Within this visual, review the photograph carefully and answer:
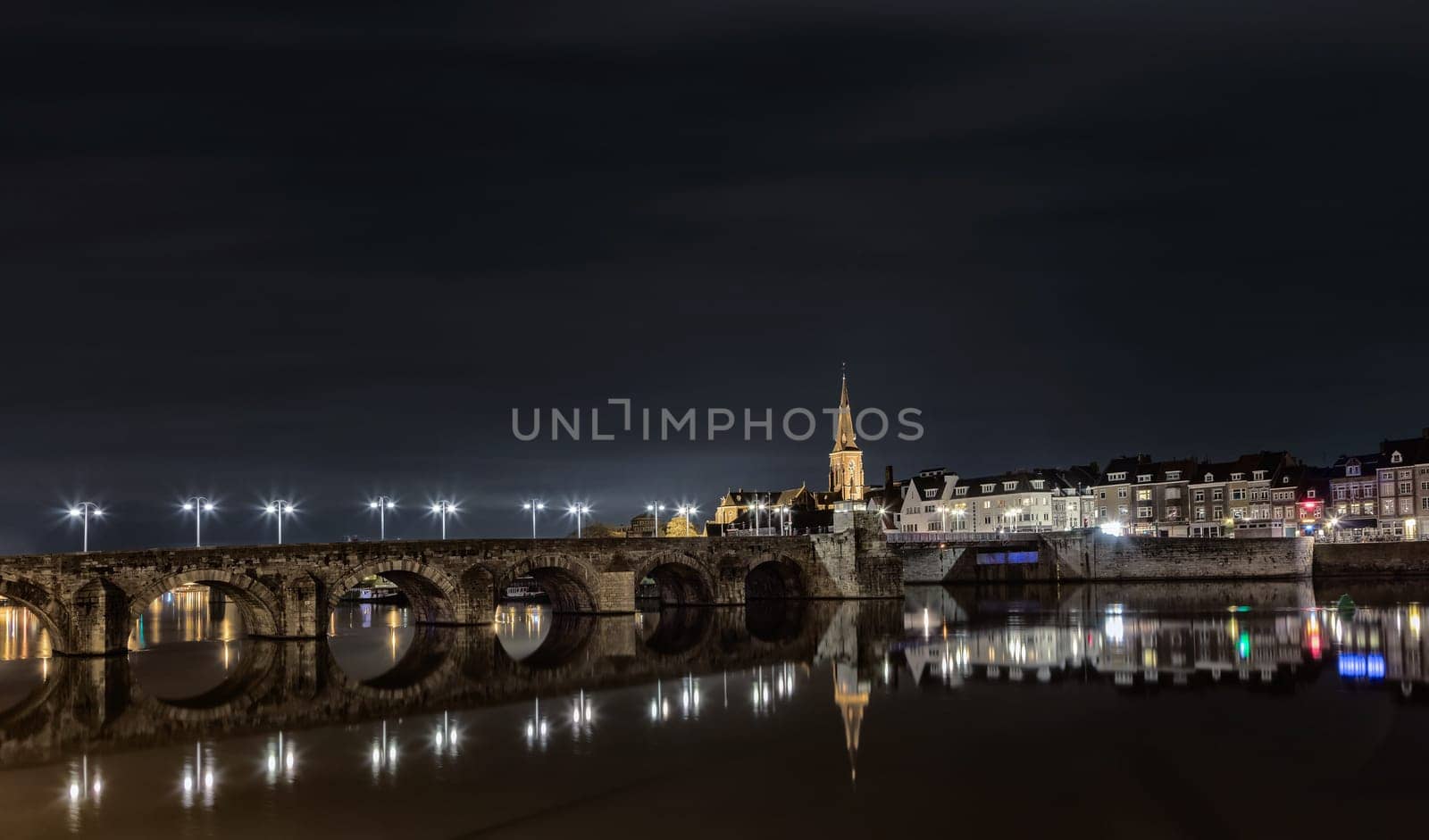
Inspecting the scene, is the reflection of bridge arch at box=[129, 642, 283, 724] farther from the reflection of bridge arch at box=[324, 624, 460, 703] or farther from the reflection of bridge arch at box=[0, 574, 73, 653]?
the reflection of bridge arch at box=[0, 574, 73, 653]

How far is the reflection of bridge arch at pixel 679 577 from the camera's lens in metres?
65.6

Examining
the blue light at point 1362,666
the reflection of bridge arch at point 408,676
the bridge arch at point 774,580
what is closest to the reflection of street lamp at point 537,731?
the reflection of bridge arch at point 408,676

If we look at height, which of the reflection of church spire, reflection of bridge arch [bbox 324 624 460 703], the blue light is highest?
reflection of bridge arch [bbox 324 624 460 703]

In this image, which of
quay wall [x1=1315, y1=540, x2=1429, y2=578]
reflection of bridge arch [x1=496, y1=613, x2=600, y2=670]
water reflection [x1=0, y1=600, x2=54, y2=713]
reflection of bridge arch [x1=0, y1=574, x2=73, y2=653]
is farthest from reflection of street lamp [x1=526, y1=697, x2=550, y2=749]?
quay wall [x1=1315, y1=540, x2=1429, y2=578]

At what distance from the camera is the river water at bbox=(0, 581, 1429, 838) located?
67.1 ft

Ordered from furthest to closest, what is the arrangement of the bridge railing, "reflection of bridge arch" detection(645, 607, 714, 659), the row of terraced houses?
1. the row of terraced houses
2. the bridge railing
3. "reflection of bridge arch" detection(645, 607, 714, 659)

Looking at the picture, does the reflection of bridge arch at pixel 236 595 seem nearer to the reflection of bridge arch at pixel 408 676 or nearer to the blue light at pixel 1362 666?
the reflection of bridge arch at pixel 408 676

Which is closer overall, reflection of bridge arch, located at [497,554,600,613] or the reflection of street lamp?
the reflection of street lamp

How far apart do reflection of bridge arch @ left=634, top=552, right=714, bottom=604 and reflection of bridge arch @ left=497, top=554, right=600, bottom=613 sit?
266 cm

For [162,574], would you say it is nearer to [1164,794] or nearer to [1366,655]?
[1164,794]

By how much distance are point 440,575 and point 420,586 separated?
8.27 feet

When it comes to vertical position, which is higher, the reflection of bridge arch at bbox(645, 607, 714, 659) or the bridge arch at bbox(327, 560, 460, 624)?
the bridge arch at bbox(327, 560, 460, 624)

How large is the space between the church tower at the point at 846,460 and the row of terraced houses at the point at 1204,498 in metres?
8.23

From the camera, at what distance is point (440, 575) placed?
54625 millimetres
